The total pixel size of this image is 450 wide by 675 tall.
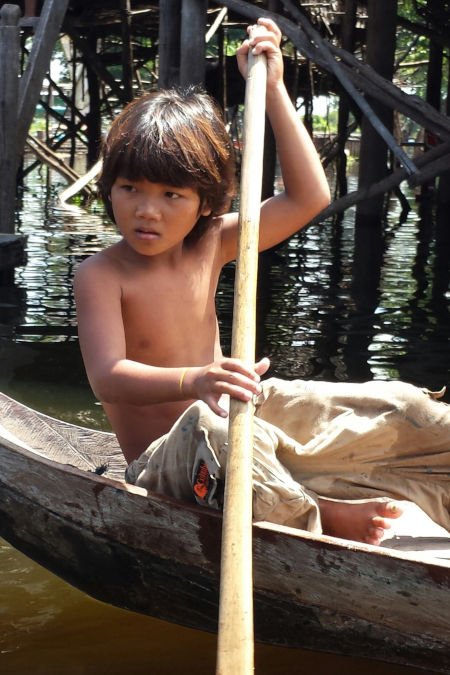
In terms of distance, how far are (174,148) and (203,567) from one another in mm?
965

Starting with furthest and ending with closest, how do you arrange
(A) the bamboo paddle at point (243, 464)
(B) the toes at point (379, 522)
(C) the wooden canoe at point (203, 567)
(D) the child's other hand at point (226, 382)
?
(B) the toes at point (379, 522) → (C) the wooden canoe at point (203, 567) → (D) the child's other hand at point (226, 382) → (A) the bamboo paddle at point (243, 464)

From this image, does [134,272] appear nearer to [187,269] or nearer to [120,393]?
[187,269]

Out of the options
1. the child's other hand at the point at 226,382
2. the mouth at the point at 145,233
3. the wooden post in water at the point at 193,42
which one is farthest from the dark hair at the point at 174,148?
the wooden post in water at the point at 193,42

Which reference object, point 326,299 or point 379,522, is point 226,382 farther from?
point 326,299

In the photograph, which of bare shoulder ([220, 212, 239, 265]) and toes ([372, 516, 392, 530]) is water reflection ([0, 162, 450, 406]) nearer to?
bare shoulder ([220, 212, 239, 265])

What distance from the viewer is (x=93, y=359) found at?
225 centimetres

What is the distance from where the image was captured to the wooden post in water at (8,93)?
260 inches

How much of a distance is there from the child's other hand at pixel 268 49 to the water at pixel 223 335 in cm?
144

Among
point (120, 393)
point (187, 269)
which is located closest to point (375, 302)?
point (187, 269)

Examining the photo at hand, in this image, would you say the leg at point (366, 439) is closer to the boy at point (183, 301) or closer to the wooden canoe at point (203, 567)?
the boy at point (183, 301)

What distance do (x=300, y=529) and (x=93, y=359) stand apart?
1.96ft

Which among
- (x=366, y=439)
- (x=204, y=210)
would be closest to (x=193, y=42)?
(x=204, y=210)

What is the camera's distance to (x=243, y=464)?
1842mm

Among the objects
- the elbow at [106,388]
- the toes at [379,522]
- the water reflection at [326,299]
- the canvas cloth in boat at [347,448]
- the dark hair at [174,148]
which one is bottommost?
the water reflection at [326,299]
